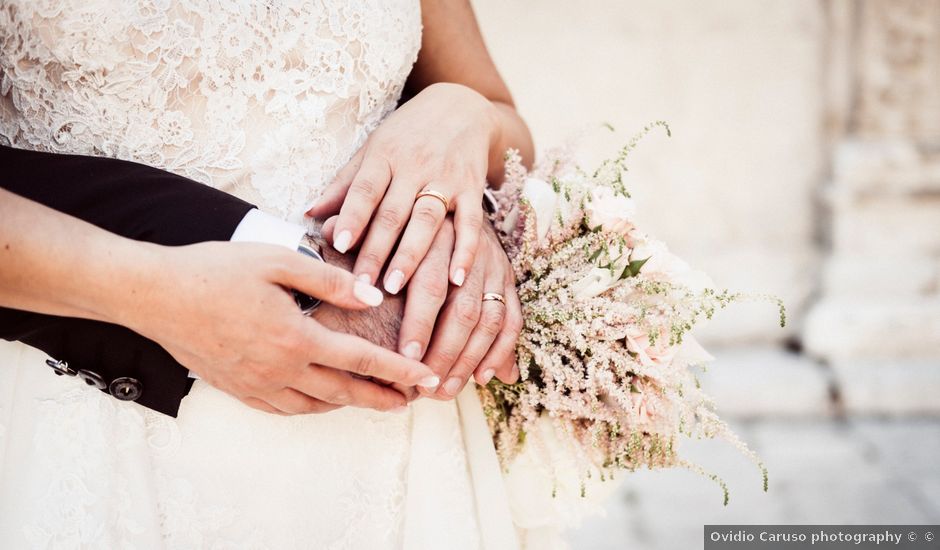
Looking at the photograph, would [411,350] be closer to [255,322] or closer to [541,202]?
[255,322]

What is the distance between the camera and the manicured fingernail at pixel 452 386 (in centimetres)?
112

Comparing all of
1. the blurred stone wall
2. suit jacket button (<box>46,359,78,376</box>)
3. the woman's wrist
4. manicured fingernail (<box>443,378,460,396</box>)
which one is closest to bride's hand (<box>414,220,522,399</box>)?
manicured fingernail (<box>443,378,460,396</box>)

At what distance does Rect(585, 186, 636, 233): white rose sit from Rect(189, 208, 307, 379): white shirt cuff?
484mm

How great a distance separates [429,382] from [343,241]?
242 millimetres

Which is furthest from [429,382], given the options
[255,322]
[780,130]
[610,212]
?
[780,130]

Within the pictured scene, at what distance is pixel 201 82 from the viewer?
1.18 meters

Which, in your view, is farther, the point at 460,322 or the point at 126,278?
the point at 460,322

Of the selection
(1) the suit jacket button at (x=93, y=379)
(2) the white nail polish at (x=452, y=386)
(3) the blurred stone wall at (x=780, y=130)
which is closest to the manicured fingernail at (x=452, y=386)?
(2) the white nail polish at (x=452, y=386)

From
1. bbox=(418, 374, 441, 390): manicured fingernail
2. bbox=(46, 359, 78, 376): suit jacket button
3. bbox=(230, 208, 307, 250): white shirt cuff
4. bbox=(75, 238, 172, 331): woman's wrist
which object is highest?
bbox=(230, 208, 307, 250): white shirt cuff

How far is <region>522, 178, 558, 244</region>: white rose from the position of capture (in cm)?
123

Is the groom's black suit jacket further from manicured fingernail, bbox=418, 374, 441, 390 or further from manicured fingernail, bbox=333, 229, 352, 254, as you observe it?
manicured fingernail, bbox=418, 374, 441, 390

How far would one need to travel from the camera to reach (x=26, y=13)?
1092 mm

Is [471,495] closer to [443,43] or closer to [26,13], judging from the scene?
[443,43]

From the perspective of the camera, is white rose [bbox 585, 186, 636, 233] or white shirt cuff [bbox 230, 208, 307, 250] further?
white rose [bbox 585, 186, 636, 233]
